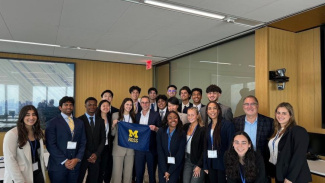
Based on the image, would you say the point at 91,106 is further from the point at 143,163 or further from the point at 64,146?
the point at 143,163

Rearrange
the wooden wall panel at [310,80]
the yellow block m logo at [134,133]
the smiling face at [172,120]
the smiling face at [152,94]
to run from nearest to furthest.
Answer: the smiling face at [172,120], the yellow block m logo at [134,133], the wooden wall panel at [310,80], the smiling face at [152,94]

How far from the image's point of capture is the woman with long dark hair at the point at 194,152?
2.91 m

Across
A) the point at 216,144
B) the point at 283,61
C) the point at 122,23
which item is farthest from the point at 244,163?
the point at 122,23

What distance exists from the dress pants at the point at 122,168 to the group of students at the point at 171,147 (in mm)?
15

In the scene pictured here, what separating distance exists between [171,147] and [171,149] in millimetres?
27

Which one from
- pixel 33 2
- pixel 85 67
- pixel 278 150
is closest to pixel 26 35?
pixel 33 2

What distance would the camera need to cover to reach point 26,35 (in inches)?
173

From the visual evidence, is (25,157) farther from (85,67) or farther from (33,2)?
(85,67)

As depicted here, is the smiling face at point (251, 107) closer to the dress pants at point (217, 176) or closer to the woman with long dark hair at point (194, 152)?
the woman with long dark hair at point (194, 152)

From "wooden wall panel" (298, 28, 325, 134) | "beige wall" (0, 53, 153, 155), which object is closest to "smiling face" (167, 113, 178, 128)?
"wooden wall panel" (298, 28, 325, 134)

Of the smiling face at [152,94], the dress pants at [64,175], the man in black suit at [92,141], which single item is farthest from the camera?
the smiling face at [152,94]

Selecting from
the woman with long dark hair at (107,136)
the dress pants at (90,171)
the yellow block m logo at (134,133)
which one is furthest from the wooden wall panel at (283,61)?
the dress pants at (90,171)

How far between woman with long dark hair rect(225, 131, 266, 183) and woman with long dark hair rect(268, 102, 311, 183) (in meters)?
0.24

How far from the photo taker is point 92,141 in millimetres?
3318
